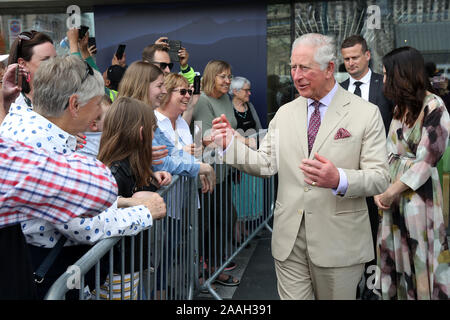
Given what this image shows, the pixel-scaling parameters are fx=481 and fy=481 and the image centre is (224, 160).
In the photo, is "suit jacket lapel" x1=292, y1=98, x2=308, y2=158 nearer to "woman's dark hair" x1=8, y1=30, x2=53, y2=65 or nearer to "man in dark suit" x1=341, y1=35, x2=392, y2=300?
"man in dark suit" x1=341, y1=35, x2=392, y2=300

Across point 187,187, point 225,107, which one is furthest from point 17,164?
point 225,107

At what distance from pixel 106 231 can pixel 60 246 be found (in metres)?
0.22

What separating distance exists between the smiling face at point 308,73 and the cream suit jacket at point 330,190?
13 cm

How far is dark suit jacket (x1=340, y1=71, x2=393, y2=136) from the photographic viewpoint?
4304 millimetres

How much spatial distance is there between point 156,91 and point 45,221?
6.67 feet

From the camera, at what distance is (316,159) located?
269 cm

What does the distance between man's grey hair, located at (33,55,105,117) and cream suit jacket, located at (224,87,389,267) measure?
100cm

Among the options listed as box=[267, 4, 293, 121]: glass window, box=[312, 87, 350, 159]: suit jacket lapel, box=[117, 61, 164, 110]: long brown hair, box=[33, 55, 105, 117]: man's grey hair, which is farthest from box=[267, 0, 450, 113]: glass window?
box=[33, 55, 105, 117]: man's grey hair

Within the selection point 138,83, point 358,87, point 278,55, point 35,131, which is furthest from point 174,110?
point 278,55

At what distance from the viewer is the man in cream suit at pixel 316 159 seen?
275 cm

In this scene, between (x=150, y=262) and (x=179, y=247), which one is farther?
(x=179, y=247)

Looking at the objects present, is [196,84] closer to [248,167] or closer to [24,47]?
[24,47]

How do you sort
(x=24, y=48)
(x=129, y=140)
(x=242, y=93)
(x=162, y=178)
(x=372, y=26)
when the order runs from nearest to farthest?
(x=129, y=140) → (x=162, y=178) → (x=24, y=48) → (x=242, y=93) → (x=372, y=26)
